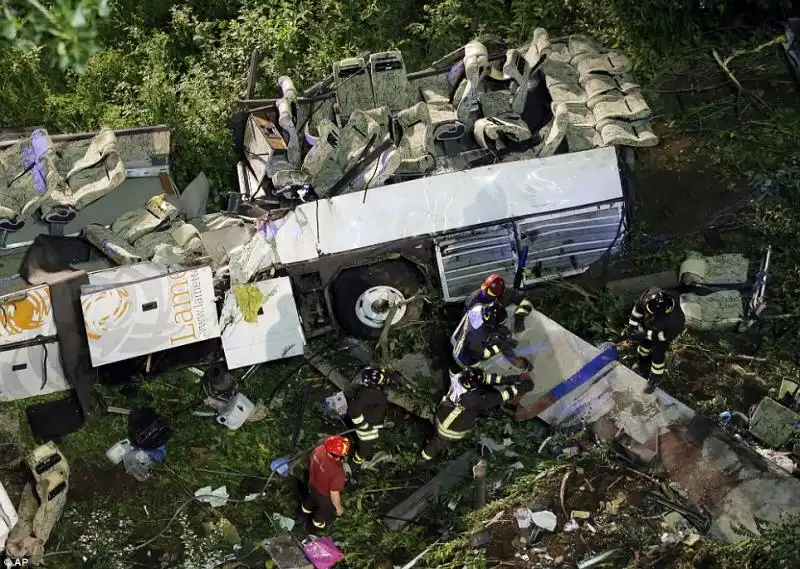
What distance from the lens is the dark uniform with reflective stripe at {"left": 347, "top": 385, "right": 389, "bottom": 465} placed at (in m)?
6.98

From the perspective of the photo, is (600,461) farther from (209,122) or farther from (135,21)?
(135,21)

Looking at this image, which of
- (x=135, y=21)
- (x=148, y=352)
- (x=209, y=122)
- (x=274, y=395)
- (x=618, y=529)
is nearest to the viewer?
(x=618, y=529)

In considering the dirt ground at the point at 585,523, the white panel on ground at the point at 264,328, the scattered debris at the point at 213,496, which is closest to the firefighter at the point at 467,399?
the dirt ground at the point at 585,523

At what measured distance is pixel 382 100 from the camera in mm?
8797

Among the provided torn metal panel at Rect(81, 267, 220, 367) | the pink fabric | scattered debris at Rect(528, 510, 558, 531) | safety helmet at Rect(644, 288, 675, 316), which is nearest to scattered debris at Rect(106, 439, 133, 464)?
torn metal panel at Rect(81, 267, 220, 367)

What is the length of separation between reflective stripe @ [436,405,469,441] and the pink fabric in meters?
1.44

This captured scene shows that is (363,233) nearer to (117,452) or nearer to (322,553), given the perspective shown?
(322,553)

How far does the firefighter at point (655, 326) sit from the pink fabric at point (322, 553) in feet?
10.9

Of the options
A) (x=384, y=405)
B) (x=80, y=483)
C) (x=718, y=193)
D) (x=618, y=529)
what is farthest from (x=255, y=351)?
(x=718, y=193)

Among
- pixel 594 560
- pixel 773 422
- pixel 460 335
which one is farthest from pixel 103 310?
pixel 773 422

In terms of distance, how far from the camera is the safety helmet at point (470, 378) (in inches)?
279

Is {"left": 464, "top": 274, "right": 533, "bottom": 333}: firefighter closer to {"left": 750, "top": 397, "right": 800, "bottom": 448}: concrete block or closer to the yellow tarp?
the yellow tarp

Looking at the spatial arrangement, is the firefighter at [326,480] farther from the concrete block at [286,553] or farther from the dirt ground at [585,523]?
the dirt ground at [585,523]

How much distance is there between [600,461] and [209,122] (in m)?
6.09
